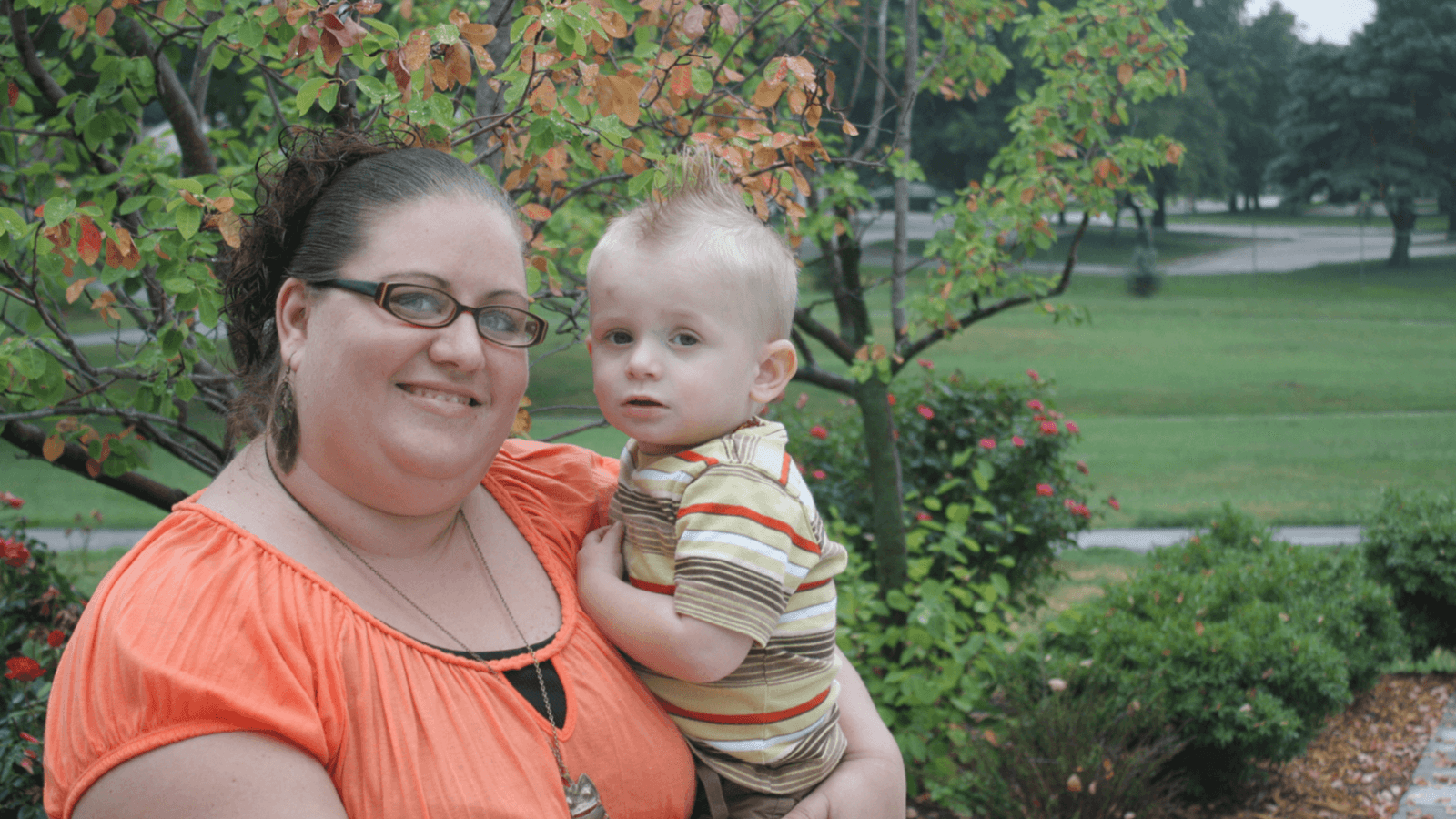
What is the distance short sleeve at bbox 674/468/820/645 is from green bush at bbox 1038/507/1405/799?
122 inches

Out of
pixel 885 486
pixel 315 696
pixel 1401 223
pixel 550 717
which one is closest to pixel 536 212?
pixel 550 717

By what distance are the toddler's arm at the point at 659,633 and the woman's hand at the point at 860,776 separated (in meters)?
0.32

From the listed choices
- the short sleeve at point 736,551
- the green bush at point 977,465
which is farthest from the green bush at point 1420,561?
the short sleeve at point 736,551

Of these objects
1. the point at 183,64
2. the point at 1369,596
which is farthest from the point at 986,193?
the point at 183,64

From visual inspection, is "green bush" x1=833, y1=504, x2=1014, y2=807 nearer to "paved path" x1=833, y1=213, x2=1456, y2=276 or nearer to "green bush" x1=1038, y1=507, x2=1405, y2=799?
"green bush" x1=1038, y1=507, x2=1405, y2=799

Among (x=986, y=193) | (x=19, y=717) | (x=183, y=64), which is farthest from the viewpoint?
(x=183, y=64)

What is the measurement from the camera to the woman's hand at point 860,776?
1.76 metres

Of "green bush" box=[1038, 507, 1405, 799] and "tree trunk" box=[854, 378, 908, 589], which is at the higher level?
"tree trunk" box=[854, 378, 908, 589]

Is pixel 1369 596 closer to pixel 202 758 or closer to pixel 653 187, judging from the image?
pixel 653 187

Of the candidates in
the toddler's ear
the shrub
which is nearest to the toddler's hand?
the toddler's ear

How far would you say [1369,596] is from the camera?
207 inches

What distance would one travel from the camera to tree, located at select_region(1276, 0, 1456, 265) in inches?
769

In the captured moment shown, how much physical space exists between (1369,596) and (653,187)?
16.0 ft

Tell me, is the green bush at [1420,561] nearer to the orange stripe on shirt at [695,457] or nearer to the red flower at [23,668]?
the orange stripe on shirt at [695,457]
